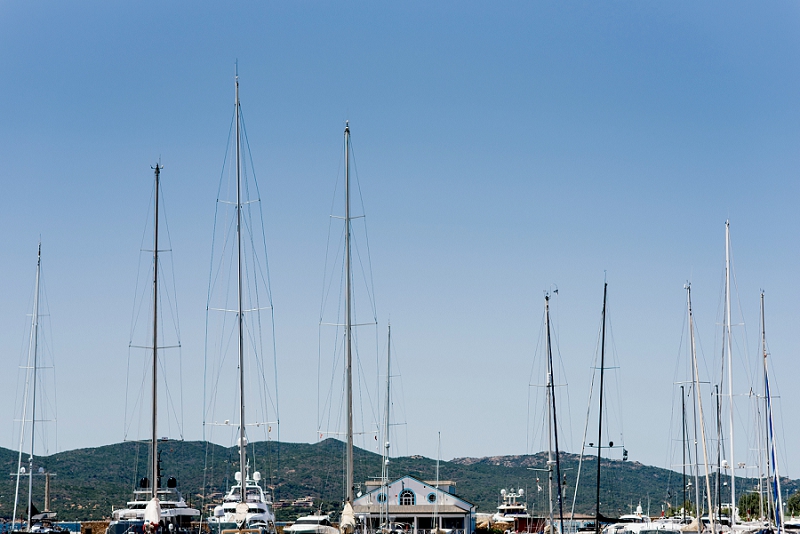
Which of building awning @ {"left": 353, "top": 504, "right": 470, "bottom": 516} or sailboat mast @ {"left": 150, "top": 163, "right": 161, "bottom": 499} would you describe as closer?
sailboat mast @ {"left": 150, "top": 163, "right": 161, "bottom": 499}

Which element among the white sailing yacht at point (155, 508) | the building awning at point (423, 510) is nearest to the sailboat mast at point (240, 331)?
the white sailing yacht at point (155, 508)

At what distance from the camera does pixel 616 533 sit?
6788 centimetres

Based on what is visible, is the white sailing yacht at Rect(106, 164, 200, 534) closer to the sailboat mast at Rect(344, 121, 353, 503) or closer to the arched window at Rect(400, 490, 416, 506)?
the sailboat mast at Rect(344, 121, 353, 503)

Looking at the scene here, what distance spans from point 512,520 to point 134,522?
65.9 m

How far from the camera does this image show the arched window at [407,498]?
10900 centimetres

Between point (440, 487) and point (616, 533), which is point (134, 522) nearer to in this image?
point (616, 533)

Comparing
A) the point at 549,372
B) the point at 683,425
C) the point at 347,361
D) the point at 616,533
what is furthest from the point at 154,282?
the point at 683,425

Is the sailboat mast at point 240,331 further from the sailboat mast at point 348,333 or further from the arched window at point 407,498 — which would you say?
the arched window at point 407,498

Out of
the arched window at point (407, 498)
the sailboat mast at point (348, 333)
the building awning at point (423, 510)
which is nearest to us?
the sailboat mast at point (348, 333)

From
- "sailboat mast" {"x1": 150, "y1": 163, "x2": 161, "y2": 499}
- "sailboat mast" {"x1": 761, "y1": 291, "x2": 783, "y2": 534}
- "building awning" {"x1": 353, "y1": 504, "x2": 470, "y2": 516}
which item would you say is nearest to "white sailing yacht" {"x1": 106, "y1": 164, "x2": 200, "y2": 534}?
"sailboat mast" {"x1": 150, "y1": 163, "x2": 161, "y2": 499}

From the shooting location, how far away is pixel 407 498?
109 meters

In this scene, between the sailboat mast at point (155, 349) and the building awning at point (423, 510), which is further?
the building awning at point (423, 510)

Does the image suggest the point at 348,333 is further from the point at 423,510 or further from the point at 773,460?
the point at 423,510

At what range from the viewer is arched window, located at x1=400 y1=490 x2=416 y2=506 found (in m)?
109
